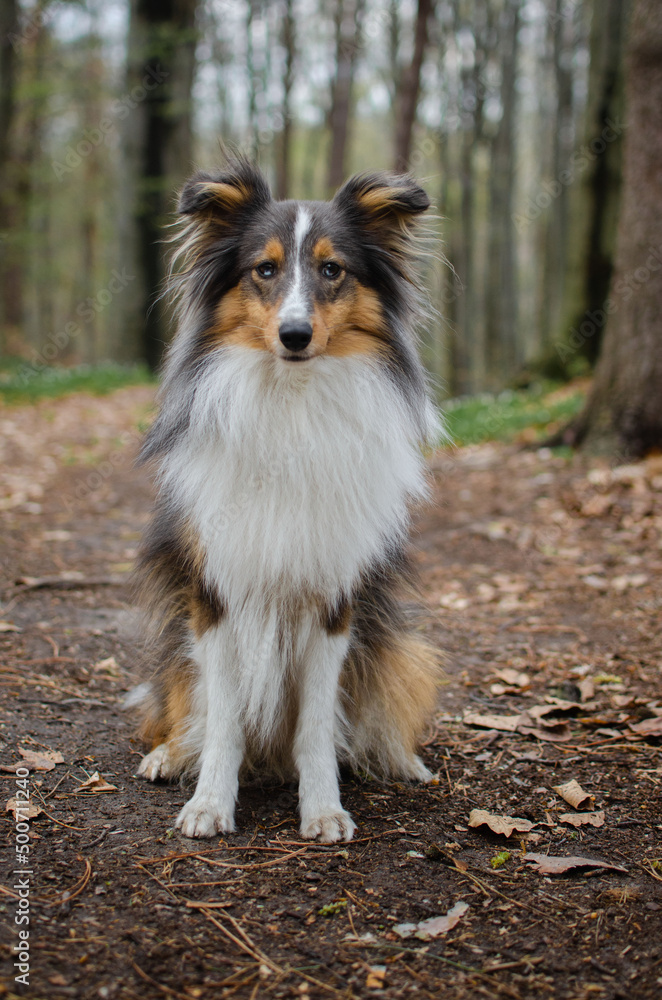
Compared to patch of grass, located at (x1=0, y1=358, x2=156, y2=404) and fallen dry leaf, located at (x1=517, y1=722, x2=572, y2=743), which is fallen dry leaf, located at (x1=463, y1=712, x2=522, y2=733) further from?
patch of grass, located at (x1=0, y1=358, x2=156, y2=404)

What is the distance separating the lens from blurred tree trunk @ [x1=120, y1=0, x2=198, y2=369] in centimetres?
1566

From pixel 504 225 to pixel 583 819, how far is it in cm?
1898

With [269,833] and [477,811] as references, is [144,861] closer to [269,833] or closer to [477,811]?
[269,833]

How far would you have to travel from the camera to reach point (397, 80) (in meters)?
20.5

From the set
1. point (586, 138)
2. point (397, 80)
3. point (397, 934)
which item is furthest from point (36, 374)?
point (397, 934)

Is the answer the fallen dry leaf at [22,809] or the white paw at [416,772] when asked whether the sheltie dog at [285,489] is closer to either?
the white paw at [416,772]

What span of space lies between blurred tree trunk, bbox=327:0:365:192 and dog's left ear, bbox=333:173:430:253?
993 cm

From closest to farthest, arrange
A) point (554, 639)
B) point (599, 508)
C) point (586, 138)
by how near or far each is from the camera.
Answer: point (554, 639) → point (599, 508) → point (586, 138)

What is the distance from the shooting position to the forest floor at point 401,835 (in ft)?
6.95

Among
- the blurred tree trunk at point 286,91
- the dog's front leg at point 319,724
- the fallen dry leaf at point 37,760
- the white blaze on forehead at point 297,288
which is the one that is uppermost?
the blurred tree trunk at point 286,91

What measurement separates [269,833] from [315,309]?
189 centimetres

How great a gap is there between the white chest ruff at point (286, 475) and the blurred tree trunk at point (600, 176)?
348 inches

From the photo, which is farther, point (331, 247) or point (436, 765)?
point (436, 765)

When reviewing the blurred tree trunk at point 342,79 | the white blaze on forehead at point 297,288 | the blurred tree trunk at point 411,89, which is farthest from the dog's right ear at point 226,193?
the blurred tree trunk at point 342,79
